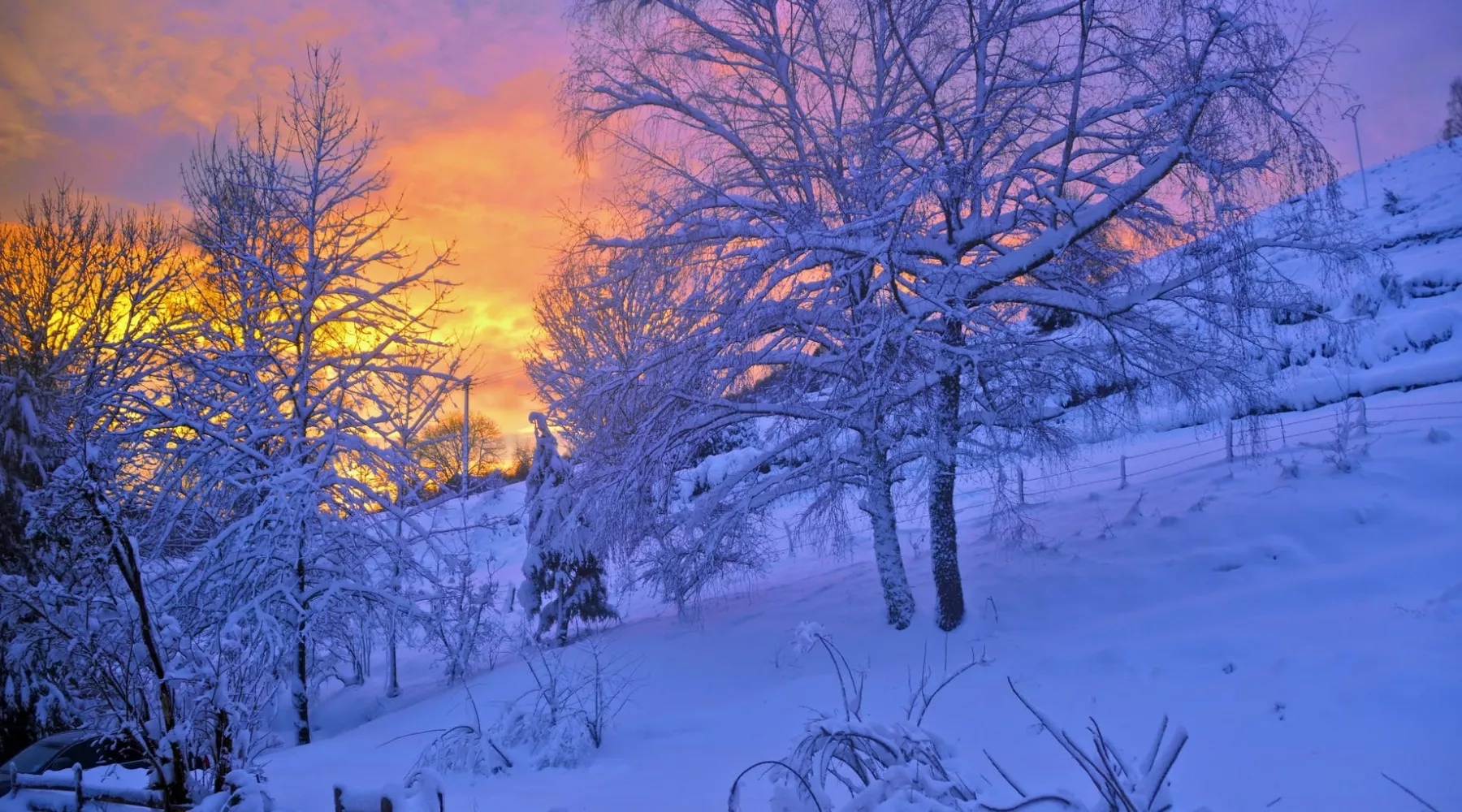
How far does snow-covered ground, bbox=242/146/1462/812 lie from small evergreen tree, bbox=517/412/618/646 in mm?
1726

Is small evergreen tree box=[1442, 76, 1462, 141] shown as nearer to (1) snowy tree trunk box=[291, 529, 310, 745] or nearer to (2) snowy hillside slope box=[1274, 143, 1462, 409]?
(2) snowy hillside slope box=[1274, 143, 1462, 409]

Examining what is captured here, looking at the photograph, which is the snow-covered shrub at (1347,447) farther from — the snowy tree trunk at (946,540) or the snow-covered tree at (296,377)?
the snow-covered tree at (296,377)

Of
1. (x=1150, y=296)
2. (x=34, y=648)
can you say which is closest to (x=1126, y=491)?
(x=1150, y=296)

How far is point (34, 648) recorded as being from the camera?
9.50 meters

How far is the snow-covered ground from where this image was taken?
5.86m

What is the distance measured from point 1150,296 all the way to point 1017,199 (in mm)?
1757

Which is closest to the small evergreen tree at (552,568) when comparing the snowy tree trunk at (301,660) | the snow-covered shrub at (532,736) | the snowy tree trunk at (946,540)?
the snowy tree trunk at (301,660)

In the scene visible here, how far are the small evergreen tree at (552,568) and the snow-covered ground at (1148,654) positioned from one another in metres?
1.73

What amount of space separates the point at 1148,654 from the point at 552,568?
38.6ft

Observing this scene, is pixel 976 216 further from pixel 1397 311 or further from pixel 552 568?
pixel 1397 311

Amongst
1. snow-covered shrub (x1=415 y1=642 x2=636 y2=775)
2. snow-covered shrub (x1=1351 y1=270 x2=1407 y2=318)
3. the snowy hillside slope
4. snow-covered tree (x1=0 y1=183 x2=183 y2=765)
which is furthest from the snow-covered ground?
snow-covered shrub (x1=1351 y1=270 x2=1407 y2=318)

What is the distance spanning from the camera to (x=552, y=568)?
657 inches

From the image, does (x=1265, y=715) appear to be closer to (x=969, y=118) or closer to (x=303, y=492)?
(x=969, y=118)

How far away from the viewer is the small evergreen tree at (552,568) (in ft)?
53.4
